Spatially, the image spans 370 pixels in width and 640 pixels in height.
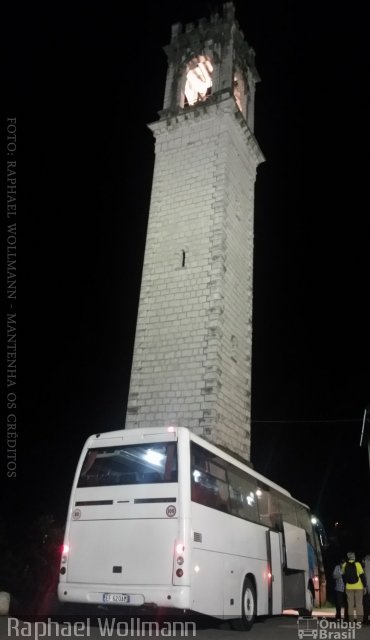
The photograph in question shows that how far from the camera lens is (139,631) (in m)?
7.83

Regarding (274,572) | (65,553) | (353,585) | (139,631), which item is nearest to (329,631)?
(274,572)

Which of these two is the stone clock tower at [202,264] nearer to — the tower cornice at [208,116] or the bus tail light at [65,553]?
the tower cornice at [208,116]

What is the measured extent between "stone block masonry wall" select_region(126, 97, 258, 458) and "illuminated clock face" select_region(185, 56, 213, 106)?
3.08m

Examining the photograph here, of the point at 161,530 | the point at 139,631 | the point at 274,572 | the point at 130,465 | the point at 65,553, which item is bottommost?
the point at 139,631

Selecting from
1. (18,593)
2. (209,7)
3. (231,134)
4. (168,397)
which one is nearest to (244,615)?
(18,593)

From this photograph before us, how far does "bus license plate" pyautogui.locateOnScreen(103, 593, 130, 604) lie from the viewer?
23.8 feet

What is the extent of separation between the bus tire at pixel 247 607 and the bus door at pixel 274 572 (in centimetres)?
95

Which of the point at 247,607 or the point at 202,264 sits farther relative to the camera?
the point at 202,264

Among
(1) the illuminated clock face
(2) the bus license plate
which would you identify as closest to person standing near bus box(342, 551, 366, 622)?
(2) the bus license plate

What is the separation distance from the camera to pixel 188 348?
15.6 meters

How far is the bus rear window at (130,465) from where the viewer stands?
7.84m

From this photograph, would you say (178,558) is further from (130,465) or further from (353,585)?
(353,585)

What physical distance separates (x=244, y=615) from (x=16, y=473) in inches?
604

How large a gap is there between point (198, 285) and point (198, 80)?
10.5 metres
